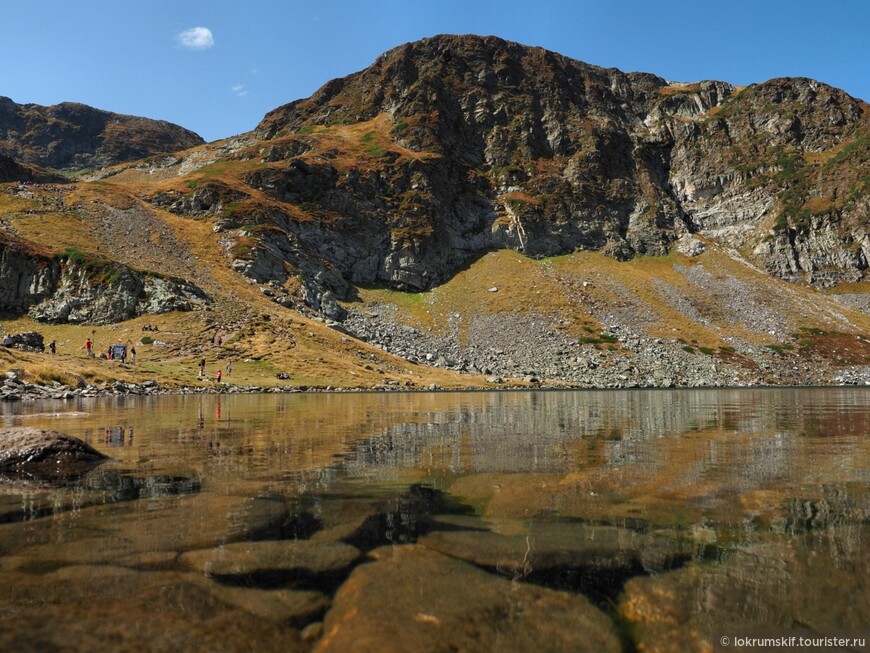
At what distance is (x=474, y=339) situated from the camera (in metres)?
73.5

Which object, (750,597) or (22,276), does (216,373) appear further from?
(750,597)

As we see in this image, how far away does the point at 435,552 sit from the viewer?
549cm

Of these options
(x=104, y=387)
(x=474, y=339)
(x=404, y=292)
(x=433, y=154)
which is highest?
(x=433, y=154)

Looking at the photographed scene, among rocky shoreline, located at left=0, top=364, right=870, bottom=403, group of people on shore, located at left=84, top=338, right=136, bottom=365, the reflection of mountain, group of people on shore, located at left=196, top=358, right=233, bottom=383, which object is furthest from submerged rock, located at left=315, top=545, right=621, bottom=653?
group of people on shore, located at left=84, top=338, right=136, bottom=365

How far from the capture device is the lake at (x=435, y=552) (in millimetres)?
3791

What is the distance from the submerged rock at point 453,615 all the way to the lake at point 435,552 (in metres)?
0.02

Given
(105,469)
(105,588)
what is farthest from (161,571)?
(105,469)

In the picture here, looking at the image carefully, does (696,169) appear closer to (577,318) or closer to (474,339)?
(577,318)

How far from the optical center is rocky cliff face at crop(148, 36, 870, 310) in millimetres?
93188

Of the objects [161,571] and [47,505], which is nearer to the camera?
[161,571]

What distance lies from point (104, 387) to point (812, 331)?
8955 cm

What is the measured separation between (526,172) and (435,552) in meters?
121

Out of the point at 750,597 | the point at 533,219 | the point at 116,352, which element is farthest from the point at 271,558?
the point at 533,219

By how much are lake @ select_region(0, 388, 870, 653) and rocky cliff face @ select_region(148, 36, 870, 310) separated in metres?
66.5
